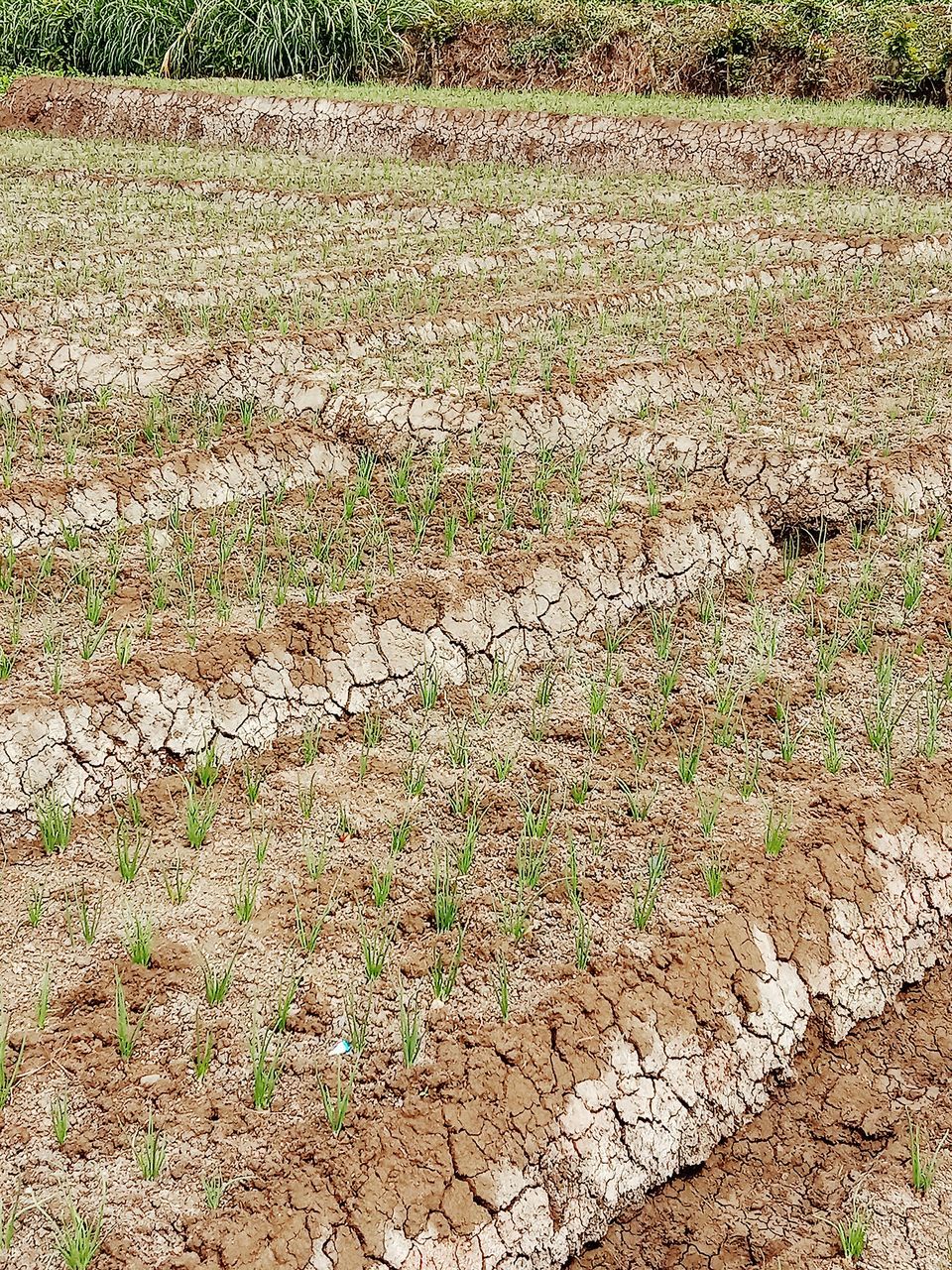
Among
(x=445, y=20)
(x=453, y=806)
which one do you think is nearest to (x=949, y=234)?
(x=453, y=806)

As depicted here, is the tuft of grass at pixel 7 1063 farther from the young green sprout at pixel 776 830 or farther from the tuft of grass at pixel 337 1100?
the young green sprout at pixel 776 830

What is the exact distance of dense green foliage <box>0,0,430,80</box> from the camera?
14914 millimetres

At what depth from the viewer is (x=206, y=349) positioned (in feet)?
17.6

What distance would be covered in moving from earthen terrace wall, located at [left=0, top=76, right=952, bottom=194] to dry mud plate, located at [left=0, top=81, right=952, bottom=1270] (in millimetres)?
4879

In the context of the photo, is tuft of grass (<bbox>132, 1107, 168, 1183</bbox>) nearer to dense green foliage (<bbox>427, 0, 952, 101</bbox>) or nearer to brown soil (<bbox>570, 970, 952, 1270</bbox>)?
brown soil (<bbox>570, 970, 952, 1270</bbox>)

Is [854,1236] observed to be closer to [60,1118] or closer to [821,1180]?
[821,1180]

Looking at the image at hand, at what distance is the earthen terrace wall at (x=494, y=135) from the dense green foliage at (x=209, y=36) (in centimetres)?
245

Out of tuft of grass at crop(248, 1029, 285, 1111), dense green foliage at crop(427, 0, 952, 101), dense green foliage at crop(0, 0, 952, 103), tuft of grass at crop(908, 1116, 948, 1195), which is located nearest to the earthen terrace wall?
dense green foliage at crop(0, 0, 952, 103)

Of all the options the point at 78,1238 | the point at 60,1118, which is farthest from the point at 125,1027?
the point at 78,1238

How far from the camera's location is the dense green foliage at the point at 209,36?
48.9 feet

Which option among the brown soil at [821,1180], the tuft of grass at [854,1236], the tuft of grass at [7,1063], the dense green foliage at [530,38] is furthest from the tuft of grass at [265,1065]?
the dense green foliage at [530,38]

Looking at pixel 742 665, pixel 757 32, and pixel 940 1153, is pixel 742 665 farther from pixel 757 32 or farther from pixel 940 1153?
pixel 757 32

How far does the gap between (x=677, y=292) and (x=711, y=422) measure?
188 cm

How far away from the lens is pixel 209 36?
15.4m
